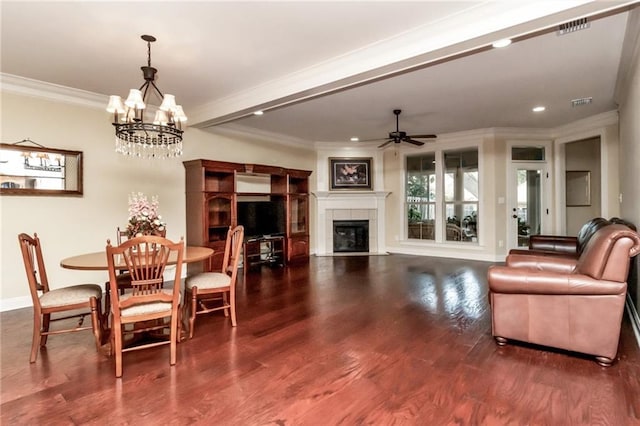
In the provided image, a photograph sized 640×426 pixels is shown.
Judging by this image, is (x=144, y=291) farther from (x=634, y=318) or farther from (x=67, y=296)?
(x=634, y=318)

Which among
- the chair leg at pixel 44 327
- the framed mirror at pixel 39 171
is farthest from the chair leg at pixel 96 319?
the framed mirror at pixel 39 171

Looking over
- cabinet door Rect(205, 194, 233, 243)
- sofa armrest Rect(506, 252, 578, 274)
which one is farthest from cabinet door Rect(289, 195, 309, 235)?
sofa armrest Rect(506, 252, 578, 274)

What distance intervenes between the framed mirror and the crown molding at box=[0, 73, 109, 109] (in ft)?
2.03

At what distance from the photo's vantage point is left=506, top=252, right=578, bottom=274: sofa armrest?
123 inches

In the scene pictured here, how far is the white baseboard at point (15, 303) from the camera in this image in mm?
3734

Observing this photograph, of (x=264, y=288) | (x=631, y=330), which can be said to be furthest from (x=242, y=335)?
(x=631, y=330)

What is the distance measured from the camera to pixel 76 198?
13.8 ft

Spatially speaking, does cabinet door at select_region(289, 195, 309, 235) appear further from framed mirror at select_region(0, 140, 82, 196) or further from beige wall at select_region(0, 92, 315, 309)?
framed mirror at select_region(0, 140, 82, 196)

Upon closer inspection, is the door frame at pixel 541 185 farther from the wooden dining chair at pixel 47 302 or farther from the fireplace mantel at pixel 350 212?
the wooden dining chair at pixel 47 302

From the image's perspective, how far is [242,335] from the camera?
292 centimetres

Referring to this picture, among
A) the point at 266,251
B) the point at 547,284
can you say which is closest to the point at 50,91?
the point at 266,251

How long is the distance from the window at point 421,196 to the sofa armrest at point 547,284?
4960 mm

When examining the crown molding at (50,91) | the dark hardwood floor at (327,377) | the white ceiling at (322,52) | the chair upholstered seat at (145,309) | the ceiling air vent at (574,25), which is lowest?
the dark hardwood floor at (327,377)

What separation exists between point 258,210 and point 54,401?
441 centimetres
